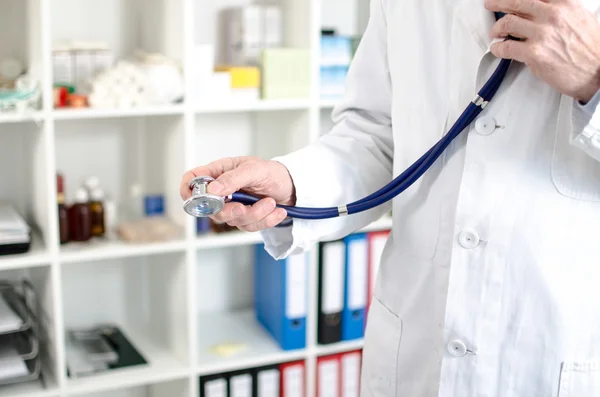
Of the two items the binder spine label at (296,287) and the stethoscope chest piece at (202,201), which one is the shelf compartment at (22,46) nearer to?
the binder spine label at (296,287)

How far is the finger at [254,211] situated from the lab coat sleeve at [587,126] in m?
0.43

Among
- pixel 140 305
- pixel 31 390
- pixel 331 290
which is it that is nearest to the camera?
pixel 31 390

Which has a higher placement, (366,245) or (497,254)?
(497,254)

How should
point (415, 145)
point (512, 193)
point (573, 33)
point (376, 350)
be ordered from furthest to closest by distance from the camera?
point (376, 350)
point (415, 145)
point (512, 193)
point (573, 33)

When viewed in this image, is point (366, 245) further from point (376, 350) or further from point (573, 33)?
point (573, 33)

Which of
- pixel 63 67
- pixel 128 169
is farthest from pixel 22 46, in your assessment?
pixel 128 169

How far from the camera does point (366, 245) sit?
245cm

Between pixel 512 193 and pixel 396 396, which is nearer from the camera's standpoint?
pixel 512 193

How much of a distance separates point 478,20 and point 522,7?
13 centimetres

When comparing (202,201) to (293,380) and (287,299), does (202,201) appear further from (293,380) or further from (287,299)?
(293,380)

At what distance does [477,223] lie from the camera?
44.4 inches

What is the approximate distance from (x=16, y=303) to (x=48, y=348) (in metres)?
0.16

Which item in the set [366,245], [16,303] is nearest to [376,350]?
[366,245]

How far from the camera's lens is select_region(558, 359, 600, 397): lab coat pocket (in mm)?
1097
